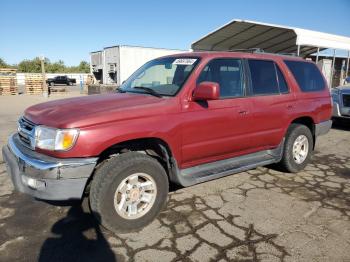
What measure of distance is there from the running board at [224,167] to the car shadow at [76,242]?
1083mm

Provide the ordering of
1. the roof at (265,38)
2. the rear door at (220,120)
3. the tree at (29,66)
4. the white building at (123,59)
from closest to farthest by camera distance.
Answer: the rear door at (220,120), the roof at (265,38), the white building at (123,59), the tree at (29,66)

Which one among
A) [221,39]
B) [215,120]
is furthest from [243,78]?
[221,39]

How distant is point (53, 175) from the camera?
280 cm

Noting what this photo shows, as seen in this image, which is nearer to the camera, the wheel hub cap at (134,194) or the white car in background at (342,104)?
the wheel hub cap at (134,194)

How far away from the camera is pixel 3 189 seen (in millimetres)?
4340

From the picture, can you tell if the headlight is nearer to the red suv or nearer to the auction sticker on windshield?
the red suv

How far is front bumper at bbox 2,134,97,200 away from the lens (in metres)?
2.81

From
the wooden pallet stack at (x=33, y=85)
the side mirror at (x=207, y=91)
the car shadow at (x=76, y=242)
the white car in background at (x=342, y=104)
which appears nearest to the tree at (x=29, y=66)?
the wooden pallet stack at (x=33, y=85)

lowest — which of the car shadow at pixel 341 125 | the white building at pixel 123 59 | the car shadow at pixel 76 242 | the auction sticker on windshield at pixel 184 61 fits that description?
the car shadow at pixel 76 242

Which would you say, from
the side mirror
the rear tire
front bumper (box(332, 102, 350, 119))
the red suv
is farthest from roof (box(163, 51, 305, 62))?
front bumper (box(332, 102, 350, 119))

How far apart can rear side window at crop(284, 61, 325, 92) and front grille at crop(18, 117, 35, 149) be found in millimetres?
3783

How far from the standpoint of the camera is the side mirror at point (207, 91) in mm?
3352

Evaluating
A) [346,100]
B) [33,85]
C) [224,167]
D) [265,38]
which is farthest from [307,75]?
[33,85]

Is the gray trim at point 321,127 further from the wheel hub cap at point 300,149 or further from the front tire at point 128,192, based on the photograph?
the front tire at point 128,192
